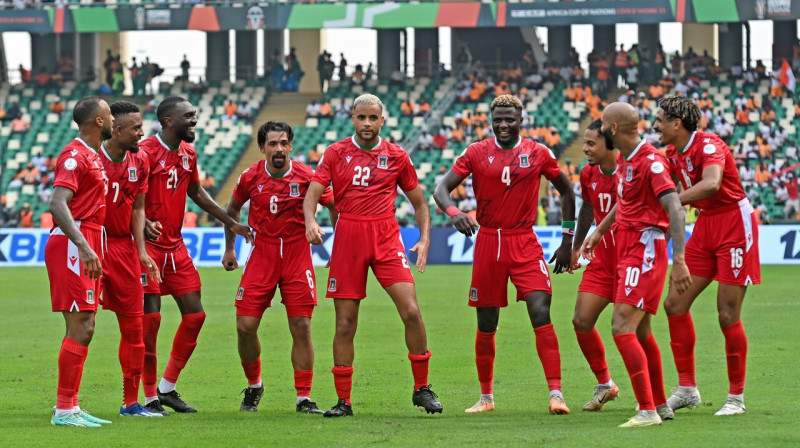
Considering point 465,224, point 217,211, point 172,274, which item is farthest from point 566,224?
point 172,274

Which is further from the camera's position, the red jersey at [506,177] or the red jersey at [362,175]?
the red jersey at [506,177]

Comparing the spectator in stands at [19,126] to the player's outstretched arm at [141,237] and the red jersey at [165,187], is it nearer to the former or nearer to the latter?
the red jersey at [165,187]

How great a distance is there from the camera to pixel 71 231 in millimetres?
9234

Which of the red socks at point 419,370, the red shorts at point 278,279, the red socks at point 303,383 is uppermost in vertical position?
the red shorts at point 278,279

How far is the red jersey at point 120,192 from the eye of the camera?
10.1 metres

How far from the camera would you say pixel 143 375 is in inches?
418

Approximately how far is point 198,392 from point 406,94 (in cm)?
3336

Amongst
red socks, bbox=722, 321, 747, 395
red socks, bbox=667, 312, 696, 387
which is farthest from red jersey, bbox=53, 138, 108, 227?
red socks, bbox=722, 321, 747, 395

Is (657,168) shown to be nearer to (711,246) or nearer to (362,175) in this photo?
(711,246)

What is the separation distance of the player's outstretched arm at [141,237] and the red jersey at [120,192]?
4cm

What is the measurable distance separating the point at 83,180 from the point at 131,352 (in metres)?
1.49

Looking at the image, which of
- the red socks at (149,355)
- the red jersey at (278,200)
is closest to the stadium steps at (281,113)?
the red jersey at (278,200)

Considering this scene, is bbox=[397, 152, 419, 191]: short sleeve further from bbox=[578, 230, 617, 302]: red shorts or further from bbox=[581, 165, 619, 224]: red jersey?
bbox=[578, 230, 617, 302]: red shorts

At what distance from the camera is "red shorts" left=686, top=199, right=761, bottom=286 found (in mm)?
9953
